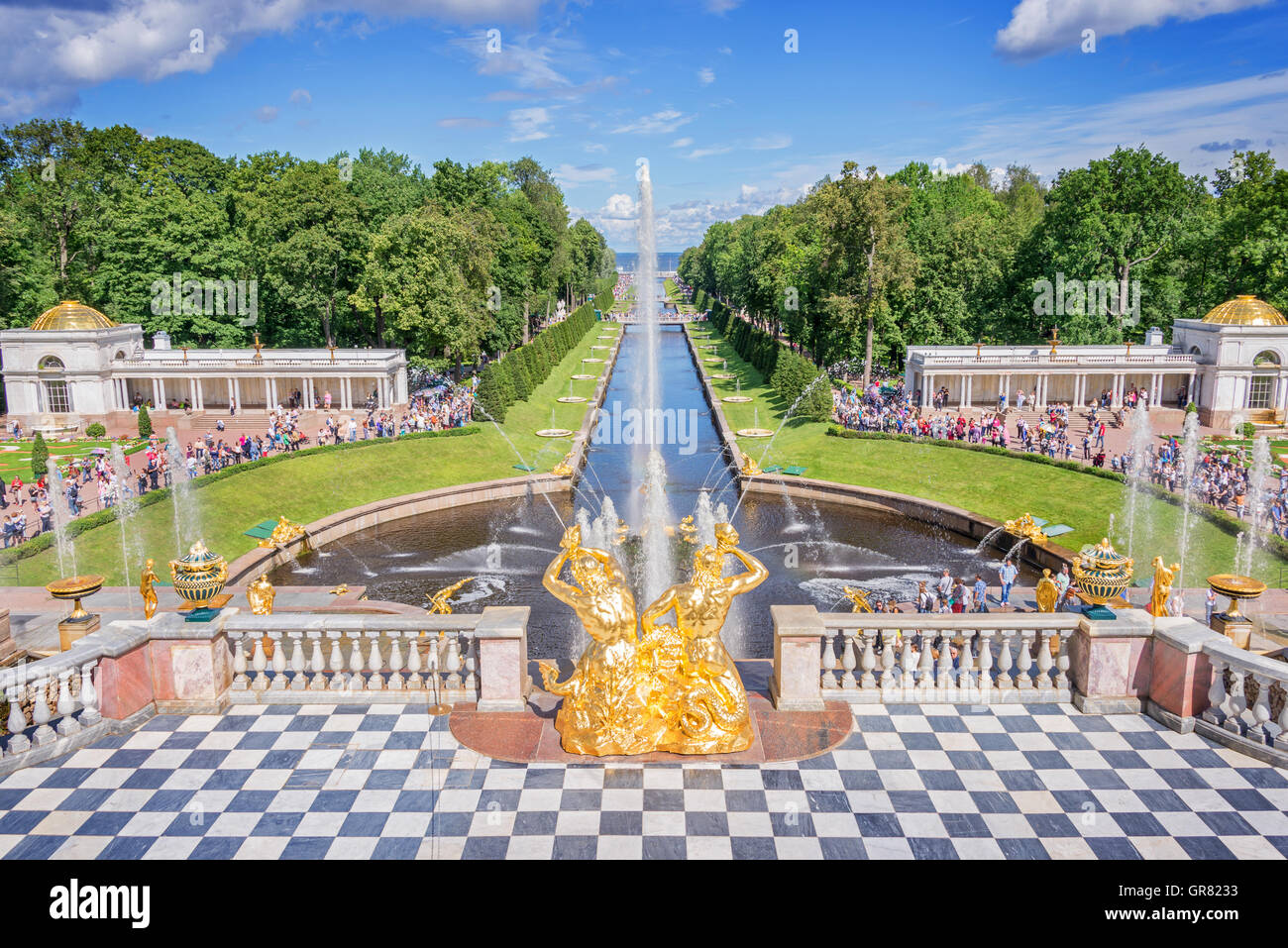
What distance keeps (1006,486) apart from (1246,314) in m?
27.2

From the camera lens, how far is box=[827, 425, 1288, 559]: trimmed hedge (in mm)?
32562

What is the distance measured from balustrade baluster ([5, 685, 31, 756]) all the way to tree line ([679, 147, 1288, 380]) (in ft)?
184

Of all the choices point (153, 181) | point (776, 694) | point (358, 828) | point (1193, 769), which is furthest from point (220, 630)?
point (153, 181)

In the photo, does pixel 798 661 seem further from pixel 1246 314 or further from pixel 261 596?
pixel 1246 314

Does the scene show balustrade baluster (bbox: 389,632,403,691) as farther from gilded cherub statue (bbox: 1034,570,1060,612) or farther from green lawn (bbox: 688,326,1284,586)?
green lawn (bbox: 688,326,1284,586)

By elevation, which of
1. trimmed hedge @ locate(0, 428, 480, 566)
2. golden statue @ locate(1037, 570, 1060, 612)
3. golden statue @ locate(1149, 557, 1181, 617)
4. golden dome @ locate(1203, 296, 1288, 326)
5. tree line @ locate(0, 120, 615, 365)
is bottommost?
trimmed hedge @ locate(0, 428, 480, 566)

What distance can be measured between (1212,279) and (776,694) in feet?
216

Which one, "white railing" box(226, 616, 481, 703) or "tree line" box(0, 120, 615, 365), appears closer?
"white railing" box(226, 616, 481, 703)

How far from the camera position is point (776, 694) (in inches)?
535

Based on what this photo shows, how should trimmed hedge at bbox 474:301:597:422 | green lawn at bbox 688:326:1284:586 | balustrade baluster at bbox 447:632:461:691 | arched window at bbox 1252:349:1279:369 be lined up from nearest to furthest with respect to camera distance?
1. balustrade baluster at bbox 447:632:461:691
2. green lawn at bbox 688:326:1284:586
3. trimmed hedge at bbox 474:301:597:422
4. arched window at bbox 1252:349:1279:369

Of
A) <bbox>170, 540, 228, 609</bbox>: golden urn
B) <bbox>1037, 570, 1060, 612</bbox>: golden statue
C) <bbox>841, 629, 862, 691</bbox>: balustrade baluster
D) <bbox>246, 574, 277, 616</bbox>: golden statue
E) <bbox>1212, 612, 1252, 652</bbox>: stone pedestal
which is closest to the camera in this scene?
<bbox>170, 540, 228, 609</bbox>: golden urn

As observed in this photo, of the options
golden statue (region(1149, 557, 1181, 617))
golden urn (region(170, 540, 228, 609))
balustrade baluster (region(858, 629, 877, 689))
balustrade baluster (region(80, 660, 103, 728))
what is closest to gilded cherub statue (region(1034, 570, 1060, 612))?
golden statue (region(1149, 557, 1181, 617))

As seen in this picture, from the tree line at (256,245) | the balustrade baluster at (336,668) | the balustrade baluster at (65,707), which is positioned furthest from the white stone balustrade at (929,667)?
the tree line at (256,245)

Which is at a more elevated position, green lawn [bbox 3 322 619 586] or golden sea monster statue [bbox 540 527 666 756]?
golden sea monster statue [bbox 540 527 666 756]
